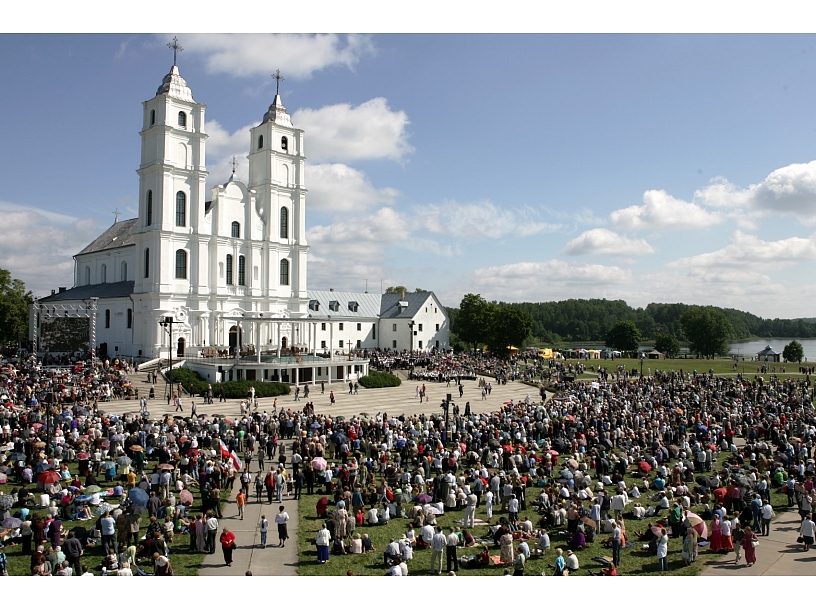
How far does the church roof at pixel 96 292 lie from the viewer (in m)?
55.2

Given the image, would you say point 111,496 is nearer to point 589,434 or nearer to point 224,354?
point 589,434

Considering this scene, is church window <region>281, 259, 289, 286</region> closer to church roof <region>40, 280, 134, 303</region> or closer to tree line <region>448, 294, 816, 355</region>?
church roof <region>40, 280, 134, 303</region>

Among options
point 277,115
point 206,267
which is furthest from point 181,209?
point 277,115

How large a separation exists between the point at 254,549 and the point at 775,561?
423 inches

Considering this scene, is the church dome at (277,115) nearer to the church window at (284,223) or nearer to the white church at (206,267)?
the white church at (206,267)

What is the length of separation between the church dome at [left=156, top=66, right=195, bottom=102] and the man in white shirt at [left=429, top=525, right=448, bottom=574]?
4824cm

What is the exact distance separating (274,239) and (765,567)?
164 feet

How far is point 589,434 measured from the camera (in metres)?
24.8

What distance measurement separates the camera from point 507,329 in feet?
230

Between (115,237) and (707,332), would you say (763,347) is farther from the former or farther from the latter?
(115,237)

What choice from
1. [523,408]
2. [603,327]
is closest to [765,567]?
[523,408]

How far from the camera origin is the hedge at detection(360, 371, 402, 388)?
1777 inches

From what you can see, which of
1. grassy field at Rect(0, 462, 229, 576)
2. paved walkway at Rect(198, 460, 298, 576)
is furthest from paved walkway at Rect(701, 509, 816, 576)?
grassy field at Rect(0, 462, 229, 576)

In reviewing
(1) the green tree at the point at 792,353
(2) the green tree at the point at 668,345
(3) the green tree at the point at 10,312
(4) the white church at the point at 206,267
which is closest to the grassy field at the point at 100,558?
(4) the white church at the point at 206,267
